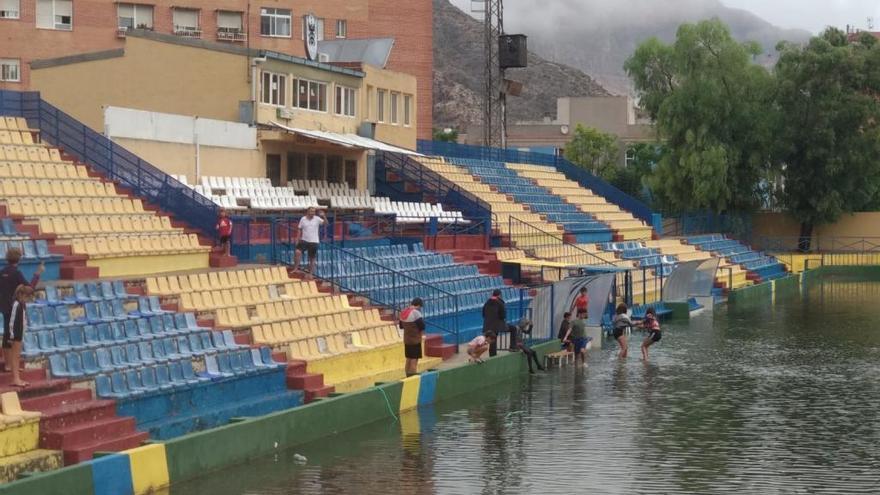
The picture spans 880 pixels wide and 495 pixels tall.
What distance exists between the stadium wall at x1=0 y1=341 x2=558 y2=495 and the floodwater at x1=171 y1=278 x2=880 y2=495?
29 cm

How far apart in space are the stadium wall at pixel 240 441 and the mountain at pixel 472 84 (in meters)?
137

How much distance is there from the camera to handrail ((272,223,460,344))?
103 ft

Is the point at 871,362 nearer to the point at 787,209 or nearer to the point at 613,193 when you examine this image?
the point at 613,193

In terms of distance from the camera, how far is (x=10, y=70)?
63.2 metres

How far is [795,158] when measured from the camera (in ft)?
249

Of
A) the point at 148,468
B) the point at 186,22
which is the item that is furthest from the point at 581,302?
the point at 186,22

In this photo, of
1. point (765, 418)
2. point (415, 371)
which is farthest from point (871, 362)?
point (415, 371)

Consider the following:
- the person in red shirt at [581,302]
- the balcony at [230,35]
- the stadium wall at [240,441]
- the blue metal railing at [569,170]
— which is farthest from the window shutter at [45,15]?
the stadium wall at [240,441]

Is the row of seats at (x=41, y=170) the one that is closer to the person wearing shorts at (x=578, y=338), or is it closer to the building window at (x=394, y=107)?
the person wearing shorts at (x=578, y=338)

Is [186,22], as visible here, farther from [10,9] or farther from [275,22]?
[10,9]

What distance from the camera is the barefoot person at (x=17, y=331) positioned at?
59.7 ft

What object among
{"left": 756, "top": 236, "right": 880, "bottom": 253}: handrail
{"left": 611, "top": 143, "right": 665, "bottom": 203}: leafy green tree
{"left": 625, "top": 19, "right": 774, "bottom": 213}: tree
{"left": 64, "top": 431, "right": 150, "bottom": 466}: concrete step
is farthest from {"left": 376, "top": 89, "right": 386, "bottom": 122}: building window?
{"left": 611, "top": 143, "right": 665, "bottom": 203}: leafy green tree

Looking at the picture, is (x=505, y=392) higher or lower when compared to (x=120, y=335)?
lower

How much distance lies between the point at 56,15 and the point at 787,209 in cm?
4041
